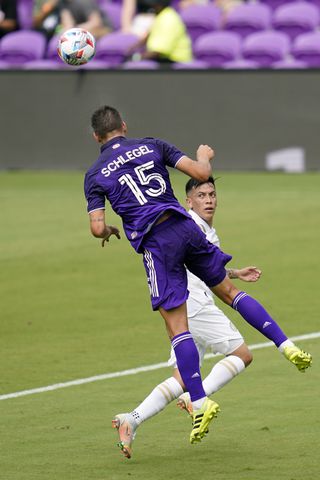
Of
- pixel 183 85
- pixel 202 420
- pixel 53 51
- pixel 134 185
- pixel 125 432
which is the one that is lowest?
pixel 125 432

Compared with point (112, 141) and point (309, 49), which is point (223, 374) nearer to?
point (112, 141)

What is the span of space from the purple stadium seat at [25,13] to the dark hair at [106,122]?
16390 mm

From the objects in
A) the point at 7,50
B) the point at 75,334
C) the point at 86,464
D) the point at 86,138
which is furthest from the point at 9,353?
the point at 7,50

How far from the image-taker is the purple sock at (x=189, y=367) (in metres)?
7.24

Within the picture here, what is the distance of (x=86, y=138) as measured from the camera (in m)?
20.4

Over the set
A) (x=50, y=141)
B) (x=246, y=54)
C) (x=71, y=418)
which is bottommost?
(x=71, y=418)

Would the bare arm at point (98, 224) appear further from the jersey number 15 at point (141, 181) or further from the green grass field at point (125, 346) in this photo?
the green grass field at point (125, 346)

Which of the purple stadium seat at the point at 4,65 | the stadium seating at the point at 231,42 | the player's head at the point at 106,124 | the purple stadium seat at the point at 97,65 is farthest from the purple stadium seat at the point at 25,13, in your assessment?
the player's head at the point at 106,124

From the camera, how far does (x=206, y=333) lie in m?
7.90

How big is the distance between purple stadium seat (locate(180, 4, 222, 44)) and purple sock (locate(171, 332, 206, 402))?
15270 mm

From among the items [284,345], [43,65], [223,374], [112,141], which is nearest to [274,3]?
[43,65]

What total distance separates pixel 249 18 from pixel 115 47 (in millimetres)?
2349

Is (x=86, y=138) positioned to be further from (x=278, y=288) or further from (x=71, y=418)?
(x=71, y=418)

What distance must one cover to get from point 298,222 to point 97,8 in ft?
24.6
